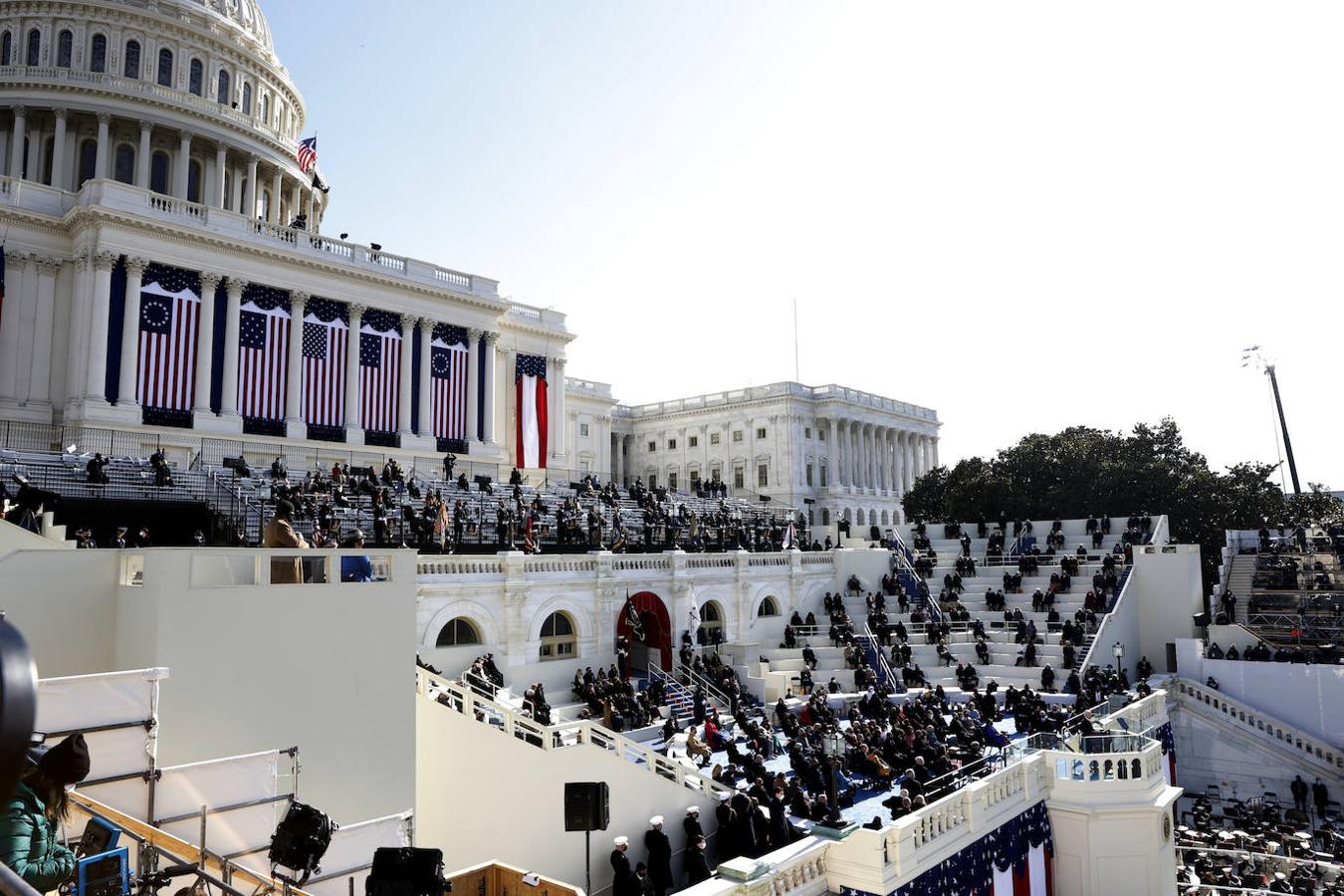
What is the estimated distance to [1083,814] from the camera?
21.0 m

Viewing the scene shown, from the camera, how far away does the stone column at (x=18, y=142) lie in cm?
4963

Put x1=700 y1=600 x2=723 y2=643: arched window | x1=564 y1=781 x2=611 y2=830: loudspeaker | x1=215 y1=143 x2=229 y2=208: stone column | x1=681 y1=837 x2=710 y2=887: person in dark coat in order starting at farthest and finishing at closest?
x1=215 y1=143 x2=229 y2=208: stone column → x1=700 y1=600 x2=723 y2=643: arched window → x1=681 y1=837 x2=710 y2=887: person in dark coat → x1=564 y1=781 x2=611 y2=830: loudspeaker

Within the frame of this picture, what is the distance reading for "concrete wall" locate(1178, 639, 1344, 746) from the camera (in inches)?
1335

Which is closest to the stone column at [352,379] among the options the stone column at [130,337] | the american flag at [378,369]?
the american flag at [378,369]

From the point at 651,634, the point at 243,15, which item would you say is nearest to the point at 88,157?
the point at 243,15

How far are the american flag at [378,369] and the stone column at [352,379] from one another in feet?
1.12

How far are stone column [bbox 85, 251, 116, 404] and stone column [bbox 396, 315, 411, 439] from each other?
12.8m

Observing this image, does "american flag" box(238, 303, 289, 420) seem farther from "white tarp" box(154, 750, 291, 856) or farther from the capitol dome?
"white tarp" box(154, 750, 291, 856)

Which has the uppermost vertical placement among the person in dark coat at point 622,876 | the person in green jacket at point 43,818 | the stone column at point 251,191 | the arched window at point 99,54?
the arched window at point 99,54

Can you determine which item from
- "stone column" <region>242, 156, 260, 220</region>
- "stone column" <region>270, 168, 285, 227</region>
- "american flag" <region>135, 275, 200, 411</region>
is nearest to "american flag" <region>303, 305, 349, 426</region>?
"american flag" <region>135, 275, 200, 411</region>

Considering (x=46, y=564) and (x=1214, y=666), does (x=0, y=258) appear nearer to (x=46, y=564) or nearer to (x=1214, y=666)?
(x=46, y=564)

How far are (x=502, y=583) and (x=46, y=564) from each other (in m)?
17.9

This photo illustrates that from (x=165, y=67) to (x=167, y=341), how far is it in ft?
77.1

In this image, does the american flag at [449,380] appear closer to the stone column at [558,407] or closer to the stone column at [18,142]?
the stone column at [558,407]
